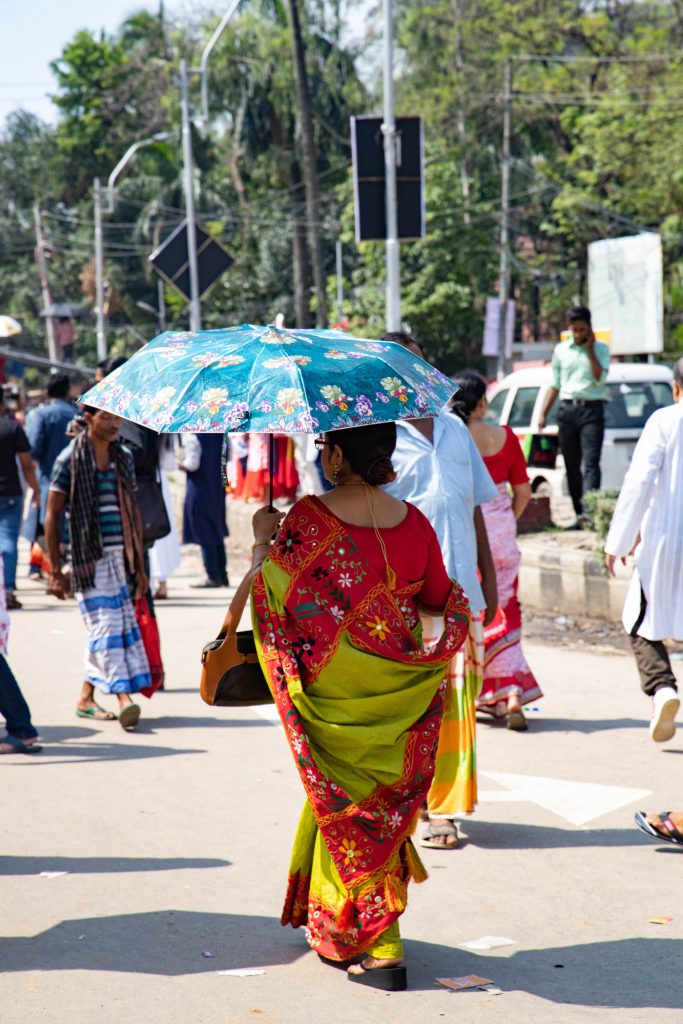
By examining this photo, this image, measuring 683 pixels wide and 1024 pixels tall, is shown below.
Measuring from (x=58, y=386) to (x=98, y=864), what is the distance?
298 inches

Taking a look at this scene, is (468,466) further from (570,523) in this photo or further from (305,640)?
(570,523)

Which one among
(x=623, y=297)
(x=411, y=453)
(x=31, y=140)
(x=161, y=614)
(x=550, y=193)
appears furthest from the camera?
(x=31, y=140)

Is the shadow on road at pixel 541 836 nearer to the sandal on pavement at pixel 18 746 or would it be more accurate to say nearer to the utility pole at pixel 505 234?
the sandal on pavement at pixel 18 746

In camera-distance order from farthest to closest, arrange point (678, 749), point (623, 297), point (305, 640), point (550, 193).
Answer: point (550, 193) → point (623, 297) → point (678, 749) → point (305, 640)

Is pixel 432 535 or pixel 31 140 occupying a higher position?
pixel 31 140

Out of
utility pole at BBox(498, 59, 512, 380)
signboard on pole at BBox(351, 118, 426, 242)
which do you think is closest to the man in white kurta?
signboard on pole at BBox(351, 118, 426, 242)

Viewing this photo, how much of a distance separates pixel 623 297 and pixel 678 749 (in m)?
15.8

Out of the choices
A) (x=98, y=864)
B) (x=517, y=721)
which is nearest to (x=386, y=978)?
(x=98, y=864)

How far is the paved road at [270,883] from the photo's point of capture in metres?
3.79

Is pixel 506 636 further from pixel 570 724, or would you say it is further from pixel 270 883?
pixel 270 883

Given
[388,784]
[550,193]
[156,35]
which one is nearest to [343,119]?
[550,193]

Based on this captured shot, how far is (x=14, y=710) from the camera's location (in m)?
6.65

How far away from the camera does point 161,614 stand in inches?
445

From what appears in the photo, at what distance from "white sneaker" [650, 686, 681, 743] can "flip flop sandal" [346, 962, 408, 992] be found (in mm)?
2210
